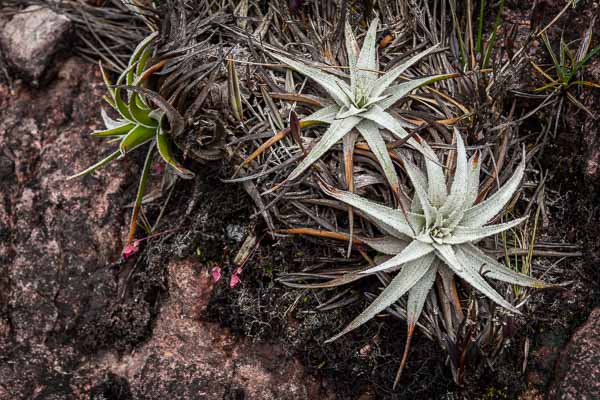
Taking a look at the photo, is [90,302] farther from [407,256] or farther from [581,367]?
[581,367]

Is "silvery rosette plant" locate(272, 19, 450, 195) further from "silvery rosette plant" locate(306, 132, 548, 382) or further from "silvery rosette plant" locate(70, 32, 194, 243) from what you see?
"silvery rosette plant" locate(70, 32, 194, 243)

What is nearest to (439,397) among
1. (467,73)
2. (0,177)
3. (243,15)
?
(467,73)

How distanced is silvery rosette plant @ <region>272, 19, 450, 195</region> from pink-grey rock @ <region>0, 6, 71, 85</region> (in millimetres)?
1346

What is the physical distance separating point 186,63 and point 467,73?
130cm

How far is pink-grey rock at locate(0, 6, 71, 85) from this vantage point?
Answer: 2961 mm

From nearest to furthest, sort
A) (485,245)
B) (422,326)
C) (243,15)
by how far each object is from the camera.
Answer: (422,326) → (485,245) → (243,15)

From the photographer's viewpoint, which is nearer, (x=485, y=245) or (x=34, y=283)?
(x=485, y=245)

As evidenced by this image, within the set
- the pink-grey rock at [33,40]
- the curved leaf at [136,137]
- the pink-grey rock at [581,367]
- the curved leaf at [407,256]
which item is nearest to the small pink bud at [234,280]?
the curved leaf at [407,256]

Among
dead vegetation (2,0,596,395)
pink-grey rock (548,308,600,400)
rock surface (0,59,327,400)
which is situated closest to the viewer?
pink-grey rock (548,308,600,400)

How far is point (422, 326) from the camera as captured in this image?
2244mm

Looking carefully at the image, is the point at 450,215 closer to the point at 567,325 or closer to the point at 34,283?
the point at 567,325

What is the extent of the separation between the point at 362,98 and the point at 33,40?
185 centimetres

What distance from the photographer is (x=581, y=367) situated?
2.12 m

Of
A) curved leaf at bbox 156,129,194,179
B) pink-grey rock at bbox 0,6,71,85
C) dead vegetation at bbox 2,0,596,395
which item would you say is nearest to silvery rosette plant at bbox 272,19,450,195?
dead vegetation at bbox 2,0,596,395
